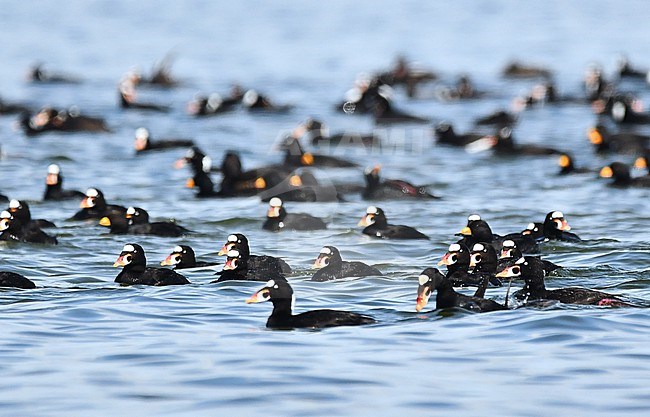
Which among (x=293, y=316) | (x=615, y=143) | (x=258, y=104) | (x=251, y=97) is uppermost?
(x=251, y=97)

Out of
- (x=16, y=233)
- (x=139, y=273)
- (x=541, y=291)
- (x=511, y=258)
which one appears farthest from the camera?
(x=16, y=233)

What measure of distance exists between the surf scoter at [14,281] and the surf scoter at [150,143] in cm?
1206

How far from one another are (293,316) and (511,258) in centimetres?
307

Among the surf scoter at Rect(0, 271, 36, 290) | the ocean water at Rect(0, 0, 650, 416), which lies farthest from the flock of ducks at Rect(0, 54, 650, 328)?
the ocean water at Rect(0, 0, 650, 416)

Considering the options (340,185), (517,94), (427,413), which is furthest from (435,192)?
(517,94)

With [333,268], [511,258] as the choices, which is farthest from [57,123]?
[511,258]

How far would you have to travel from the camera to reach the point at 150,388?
9445 millimetres

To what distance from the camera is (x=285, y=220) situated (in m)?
16.7

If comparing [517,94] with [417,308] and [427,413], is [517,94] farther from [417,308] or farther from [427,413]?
[427,413]

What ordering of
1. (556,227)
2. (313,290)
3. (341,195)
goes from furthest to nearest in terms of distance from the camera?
(341,195) < (556,227) < (313,290)

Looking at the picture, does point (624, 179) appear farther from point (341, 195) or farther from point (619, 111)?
point (619, 111)

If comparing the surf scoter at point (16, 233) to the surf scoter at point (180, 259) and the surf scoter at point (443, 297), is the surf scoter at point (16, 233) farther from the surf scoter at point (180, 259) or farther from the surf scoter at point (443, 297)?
the surf scoter at point (443, 297)

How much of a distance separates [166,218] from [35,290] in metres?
5.64

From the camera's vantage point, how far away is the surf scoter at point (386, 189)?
64.0ft
